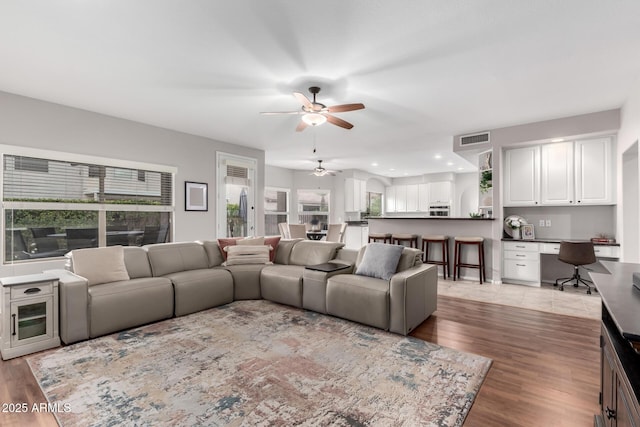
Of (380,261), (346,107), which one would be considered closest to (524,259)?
(380,261)

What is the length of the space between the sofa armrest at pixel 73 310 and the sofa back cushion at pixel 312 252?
8.25 ft

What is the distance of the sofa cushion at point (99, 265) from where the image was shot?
3283 mm

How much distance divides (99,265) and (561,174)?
6.72m

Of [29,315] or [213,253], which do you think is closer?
[29,315]

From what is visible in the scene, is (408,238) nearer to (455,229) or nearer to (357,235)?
(455,229)

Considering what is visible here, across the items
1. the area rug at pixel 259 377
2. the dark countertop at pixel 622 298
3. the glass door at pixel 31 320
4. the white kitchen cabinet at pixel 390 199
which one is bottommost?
the area rug at pixel 259 377

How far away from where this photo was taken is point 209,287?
3.90m

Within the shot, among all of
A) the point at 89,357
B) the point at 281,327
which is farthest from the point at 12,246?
the point at 281,327

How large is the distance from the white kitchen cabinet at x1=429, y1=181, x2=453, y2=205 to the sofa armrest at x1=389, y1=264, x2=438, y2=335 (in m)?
7.74

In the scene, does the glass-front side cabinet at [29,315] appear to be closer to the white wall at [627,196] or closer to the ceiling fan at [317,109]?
the ceiling fan at [317,109]

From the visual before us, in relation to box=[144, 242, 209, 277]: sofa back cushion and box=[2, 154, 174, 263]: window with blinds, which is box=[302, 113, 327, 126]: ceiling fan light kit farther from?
box=[2, 154, 174, 263]: window with blinds

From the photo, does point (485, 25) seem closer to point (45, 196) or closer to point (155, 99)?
point (155, 99)

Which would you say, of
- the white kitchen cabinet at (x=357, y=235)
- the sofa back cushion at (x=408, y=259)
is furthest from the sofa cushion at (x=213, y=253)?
the white kitchen cabinet at (x=357, y=235)

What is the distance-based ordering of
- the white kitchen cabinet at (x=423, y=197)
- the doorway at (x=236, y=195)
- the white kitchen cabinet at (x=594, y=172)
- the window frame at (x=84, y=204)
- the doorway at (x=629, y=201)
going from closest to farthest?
1. the window frame at (x=84, y=204)
2. the doorway at (x=629, y=201)
3. the white kitchen cabinet at (x=594, y=172)
4. the doorway at (x=236, y=195)
5. the white kitchen cabinet at (x=423, y=197)
